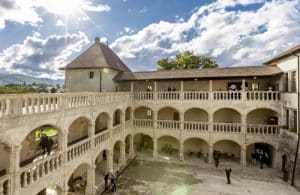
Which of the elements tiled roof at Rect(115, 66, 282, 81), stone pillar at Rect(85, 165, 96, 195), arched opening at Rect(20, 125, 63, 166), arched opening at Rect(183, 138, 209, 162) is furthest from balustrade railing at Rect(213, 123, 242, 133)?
arched opening at Rect(20, 125, 63, 166)

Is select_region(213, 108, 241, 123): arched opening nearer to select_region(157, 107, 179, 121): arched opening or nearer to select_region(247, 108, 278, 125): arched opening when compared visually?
select_region(247, 108, 278, 125): arched opening

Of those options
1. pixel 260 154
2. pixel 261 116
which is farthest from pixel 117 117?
pixel 260 154

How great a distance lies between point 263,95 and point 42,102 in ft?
66.0

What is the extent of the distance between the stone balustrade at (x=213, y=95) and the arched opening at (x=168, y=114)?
3332 millimetres

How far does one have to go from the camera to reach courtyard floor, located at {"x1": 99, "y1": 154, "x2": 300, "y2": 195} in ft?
60.4

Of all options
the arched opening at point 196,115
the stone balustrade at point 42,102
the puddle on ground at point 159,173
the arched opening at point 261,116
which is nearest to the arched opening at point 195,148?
the arched opening at point 196,115

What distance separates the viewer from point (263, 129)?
906 inches

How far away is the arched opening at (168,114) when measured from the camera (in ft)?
93.4

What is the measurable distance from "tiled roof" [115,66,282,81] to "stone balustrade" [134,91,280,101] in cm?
178

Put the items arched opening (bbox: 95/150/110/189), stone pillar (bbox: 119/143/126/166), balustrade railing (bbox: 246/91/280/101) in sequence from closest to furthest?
arched opening (bbox: 95/150/110/189) → balustrade railing (bbox: 246/91/280/101) → stone pillar (bbox: 119/143/126/166)

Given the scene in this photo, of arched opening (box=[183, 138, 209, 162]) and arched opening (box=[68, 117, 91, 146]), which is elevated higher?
arched opening (box=[68, 117, 91, 146])

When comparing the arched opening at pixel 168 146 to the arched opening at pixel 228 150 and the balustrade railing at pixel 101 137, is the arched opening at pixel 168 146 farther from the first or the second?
the balustrade railing at pixel 101 137

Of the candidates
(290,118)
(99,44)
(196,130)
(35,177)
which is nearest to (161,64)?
(99,44)

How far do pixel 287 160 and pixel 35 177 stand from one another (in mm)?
20928
